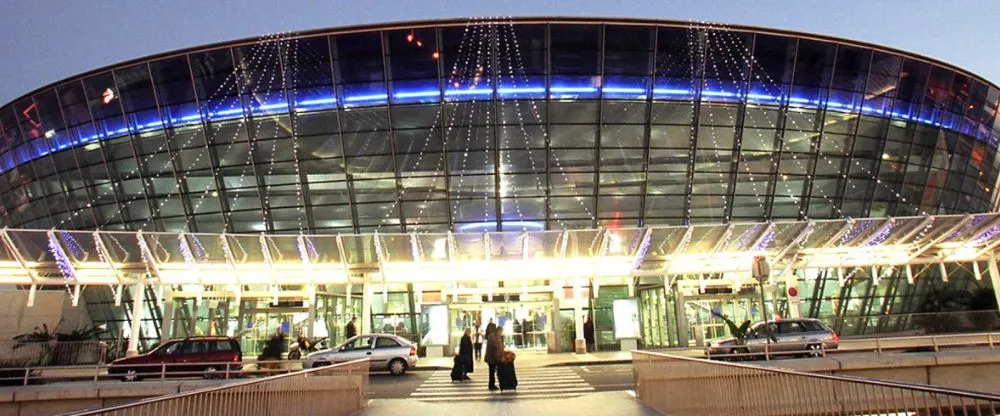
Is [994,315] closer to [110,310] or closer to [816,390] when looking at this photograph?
[816,390]

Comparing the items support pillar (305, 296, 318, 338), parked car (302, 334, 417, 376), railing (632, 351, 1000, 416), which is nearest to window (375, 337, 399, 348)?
parked car (302, 334, 417, 376)

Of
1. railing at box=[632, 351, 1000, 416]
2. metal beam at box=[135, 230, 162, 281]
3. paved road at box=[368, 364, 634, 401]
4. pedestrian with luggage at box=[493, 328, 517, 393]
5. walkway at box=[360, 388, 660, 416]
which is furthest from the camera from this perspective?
metal beam at box=[135, 230, 162, 281]

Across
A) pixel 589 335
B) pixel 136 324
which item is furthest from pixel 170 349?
pixel 589 335

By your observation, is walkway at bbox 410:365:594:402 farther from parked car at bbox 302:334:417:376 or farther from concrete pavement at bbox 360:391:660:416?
parked car at bbox 302:334:417:376

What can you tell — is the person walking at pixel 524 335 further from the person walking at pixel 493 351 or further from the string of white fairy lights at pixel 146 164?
the string of white fairy lights at pixel 146 164

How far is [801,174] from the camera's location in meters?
30.6

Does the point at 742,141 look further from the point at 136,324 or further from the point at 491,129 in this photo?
the point at 136,324

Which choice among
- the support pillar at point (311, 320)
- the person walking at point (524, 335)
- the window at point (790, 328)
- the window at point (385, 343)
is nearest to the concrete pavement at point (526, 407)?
the window at point (385, 343)

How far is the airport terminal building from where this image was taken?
26.3 m

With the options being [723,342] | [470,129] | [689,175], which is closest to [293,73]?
[470,129]

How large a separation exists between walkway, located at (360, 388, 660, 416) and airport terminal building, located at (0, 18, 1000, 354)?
1225 cm

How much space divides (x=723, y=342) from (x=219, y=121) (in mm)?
23820

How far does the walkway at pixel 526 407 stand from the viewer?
35.7 ft

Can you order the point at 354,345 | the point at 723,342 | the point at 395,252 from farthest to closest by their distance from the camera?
the point at 395,252 → the point at 354,345 → the point at 723,342
